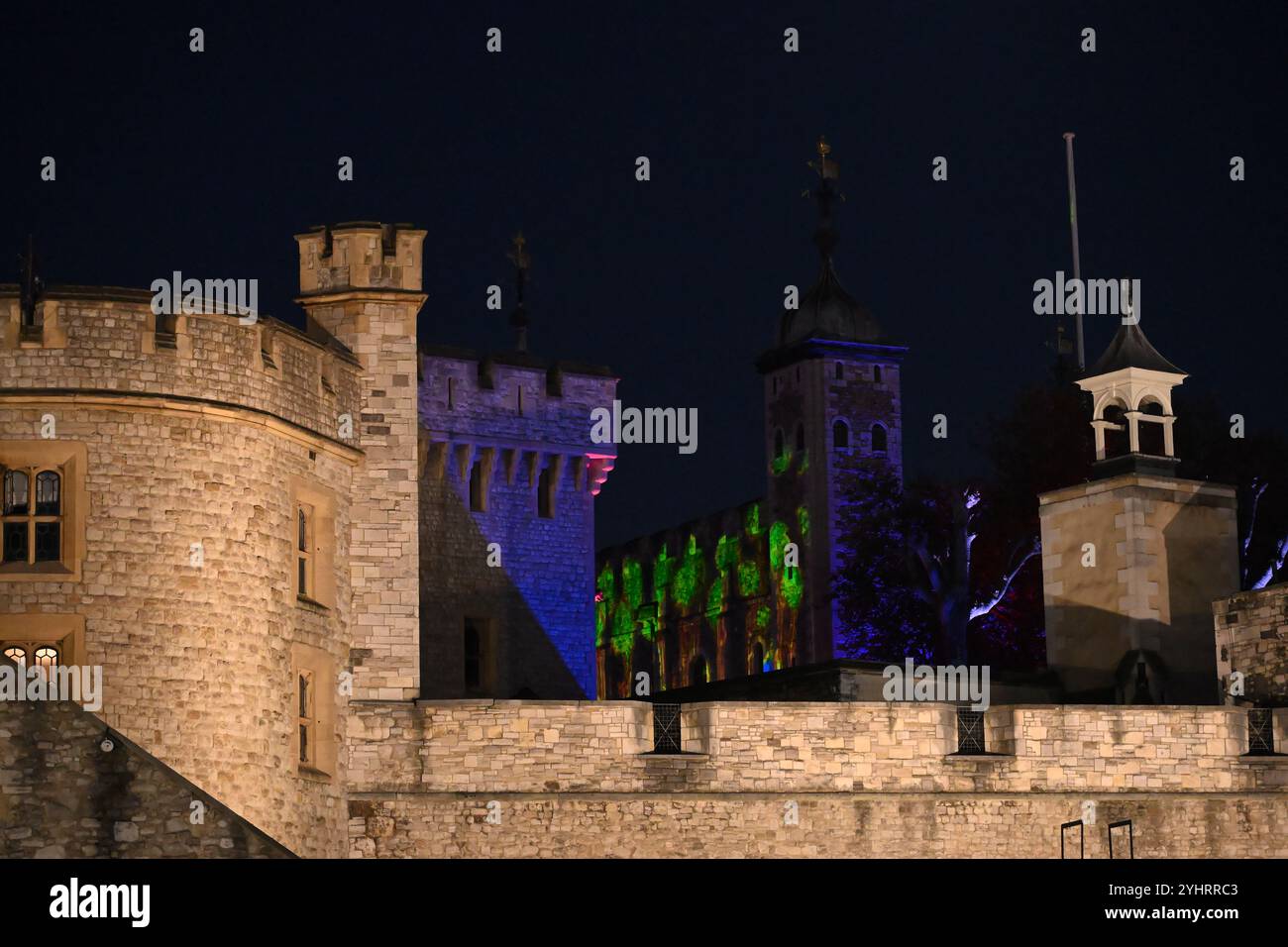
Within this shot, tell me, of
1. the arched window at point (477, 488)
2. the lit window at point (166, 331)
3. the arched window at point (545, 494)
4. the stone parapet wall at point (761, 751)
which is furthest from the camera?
the arched window at point (545, 494)

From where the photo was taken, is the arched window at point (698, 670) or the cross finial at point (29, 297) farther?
the arched window at point (698, 670)

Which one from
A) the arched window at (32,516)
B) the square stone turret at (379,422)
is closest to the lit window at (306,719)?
the square stone turret at (379,422)

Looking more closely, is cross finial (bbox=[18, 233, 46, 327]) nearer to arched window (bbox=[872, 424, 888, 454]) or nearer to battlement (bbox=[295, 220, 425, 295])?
battlement (bbox=[295, 220, 425, 295])

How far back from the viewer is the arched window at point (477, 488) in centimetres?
5162

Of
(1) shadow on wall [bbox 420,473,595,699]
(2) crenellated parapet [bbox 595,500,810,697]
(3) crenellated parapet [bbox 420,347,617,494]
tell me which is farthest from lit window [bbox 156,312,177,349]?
(2) crenellated parapet [bbox 595,500,810,697]

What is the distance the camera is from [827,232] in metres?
76.8

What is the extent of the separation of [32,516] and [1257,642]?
14.5 m

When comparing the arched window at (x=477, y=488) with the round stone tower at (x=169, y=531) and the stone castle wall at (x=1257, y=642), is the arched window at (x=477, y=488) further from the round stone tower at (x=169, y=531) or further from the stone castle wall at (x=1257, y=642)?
the round stone tower at (x=169, y=531)

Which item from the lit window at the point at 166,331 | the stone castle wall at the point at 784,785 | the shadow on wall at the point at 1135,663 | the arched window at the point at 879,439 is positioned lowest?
the stone castle wall at the point at 784,785

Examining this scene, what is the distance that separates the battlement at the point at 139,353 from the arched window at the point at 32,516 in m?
0.91

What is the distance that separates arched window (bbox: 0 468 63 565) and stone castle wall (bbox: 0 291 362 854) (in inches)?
11.6

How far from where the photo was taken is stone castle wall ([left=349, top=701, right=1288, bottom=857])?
101 feet

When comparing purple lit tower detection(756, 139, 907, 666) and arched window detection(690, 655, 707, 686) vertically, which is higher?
purple lit tower detection(756, 139, 907, 666)
